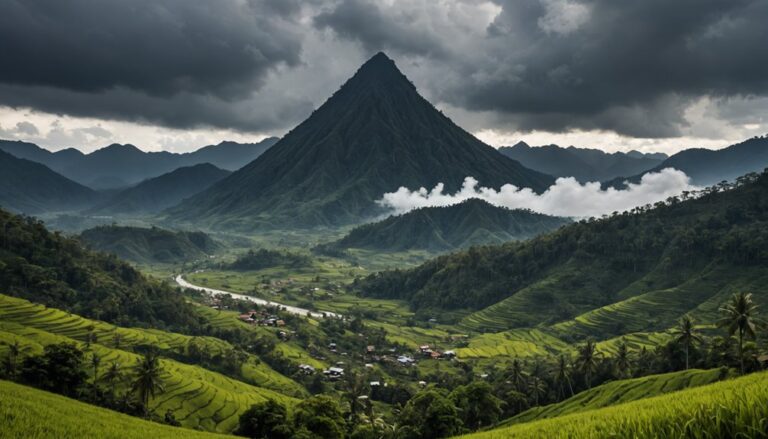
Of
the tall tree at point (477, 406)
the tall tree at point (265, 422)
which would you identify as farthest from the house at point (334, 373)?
the tall tree at point (265, 422)

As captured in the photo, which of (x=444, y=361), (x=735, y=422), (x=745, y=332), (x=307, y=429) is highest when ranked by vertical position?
(x=735, y=422)

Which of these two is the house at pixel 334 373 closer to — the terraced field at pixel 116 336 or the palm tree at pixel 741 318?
the terraced field at pixel 116 336

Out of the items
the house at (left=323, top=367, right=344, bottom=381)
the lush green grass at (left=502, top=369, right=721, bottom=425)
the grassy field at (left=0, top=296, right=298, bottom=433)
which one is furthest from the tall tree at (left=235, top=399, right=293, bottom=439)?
the house at (left=323, top=367, right=344, bottom=381)

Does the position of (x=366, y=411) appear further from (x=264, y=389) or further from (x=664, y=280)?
(x=664, y=280)

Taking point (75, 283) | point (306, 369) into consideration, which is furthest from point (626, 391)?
point (75, 283)

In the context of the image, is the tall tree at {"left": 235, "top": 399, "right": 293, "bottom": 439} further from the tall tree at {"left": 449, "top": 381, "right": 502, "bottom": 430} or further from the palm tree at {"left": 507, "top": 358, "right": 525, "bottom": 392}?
the palm tree at {"left": 507, "top": 358, "right": 525, "bottom": 392}

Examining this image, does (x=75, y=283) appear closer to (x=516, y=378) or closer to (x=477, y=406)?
(x=477, y=406)

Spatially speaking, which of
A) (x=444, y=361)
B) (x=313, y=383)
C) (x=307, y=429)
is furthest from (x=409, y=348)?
(x=307, y=429)
